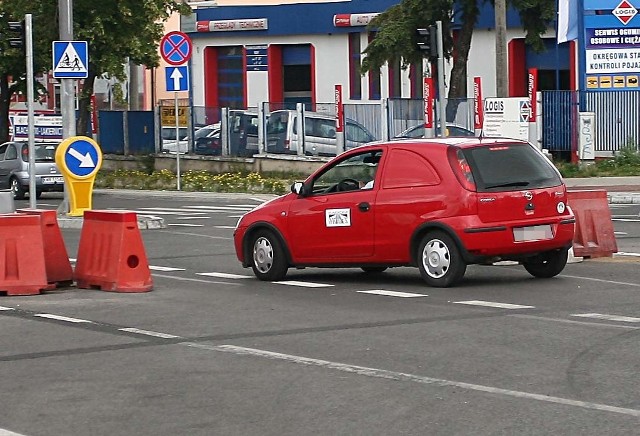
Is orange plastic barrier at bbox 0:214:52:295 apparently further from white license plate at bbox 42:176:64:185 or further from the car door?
white license plate at bbox 42:176:64:185

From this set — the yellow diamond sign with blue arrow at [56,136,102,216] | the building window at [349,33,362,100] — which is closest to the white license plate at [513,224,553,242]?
the yellow diamond sign with blue arrow at [56,136,102,216]

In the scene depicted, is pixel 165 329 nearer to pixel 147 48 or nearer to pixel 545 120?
pixel 545 120

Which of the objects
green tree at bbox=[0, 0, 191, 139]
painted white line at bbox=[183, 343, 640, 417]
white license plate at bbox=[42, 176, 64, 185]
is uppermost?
green tree at bbox=[0, 0, 191, 139]

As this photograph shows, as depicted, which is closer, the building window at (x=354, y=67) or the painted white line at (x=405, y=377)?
the painted white line at (x=405, y=377)

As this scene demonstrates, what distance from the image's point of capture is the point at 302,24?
57031 millimetres

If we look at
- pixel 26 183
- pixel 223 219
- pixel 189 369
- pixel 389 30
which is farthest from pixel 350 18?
pixel 189 369

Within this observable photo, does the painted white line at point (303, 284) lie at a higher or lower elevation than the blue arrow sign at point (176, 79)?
lower

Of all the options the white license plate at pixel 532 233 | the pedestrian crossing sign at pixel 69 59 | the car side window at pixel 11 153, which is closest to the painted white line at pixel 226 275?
the white license plate at pixel 532 233

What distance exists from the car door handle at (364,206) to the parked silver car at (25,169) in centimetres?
2119

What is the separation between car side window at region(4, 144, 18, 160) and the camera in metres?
36.3

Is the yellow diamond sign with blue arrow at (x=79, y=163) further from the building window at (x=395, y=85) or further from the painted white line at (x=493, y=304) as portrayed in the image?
the building window at (x=395, y=85)

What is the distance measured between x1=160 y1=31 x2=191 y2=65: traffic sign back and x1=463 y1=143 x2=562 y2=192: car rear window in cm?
1876

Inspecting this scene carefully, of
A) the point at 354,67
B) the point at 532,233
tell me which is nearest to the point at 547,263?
the point at 532,233

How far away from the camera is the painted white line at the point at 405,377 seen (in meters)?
8.06
